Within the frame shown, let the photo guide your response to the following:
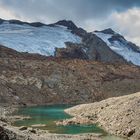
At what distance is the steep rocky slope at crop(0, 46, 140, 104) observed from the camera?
123062 millimetres

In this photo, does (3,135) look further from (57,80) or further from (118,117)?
(57,80)

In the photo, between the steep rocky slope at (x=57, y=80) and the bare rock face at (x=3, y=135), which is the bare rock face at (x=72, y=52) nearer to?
the steep rocky slope at (x=57, y=80)

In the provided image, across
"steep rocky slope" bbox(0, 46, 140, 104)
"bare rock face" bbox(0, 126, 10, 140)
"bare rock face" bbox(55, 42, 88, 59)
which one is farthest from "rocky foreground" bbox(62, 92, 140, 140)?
"bare rock face" bbox(55, 42, 88, 59)

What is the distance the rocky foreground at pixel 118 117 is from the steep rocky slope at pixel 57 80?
165 feet

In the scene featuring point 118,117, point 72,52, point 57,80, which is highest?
point 72,52

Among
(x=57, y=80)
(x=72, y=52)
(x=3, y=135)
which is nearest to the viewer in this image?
(x=3, y=135)

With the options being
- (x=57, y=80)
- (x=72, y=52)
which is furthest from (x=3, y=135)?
(x=72, y=52)

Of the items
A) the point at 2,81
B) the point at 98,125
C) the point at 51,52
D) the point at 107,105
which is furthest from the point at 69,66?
the point at 98,125

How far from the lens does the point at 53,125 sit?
194 ft

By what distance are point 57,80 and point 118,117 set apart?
259 ft

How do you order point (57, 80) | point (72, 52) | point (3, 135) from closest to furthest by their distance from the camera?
point (3, 135)
point (57, 80)
point (72, 52)

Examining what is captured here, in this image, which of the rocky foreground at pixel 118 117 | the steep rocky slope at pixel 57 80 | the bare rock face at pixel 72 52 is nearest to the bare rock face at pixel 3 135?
the rocky foreground at pixel 118 117

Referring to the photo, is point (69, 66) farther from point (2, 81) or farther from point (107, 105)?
point (107, 105)

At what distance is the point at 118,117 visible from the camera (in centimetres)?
5512
